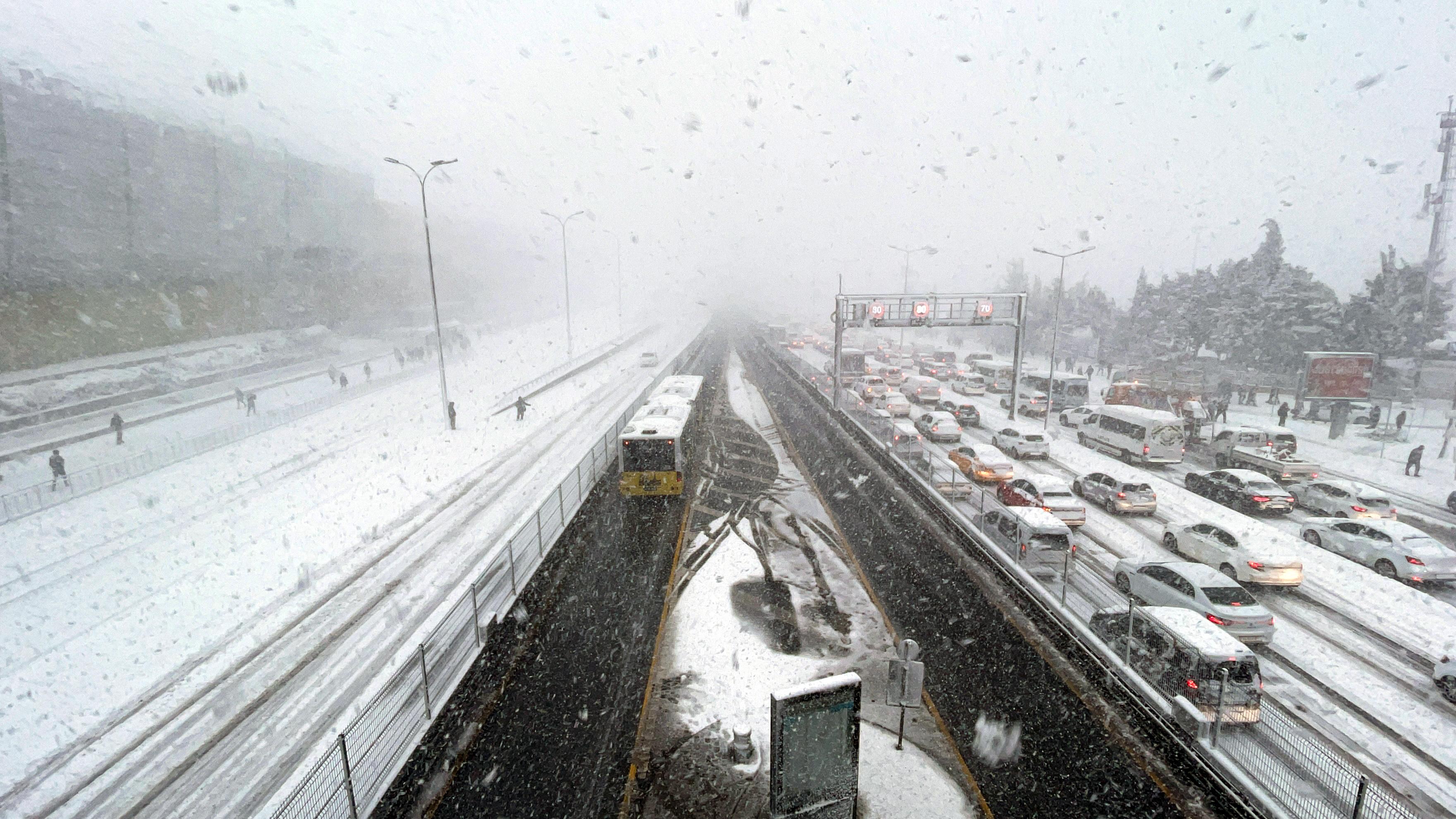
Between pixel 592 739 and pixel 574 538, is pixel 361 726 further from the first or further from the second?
pixel 574 538

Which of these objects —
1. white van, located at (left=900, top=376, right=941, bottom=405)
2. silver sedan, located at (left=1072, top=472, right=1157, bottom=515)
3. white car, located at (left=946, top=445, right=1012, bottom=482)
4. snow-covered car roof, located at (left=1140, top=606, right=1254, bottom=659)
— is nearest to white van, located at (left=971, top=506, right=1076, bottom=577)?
snow-covered car roof, located at (left=1140, top=606, right=1254, bottom=659)

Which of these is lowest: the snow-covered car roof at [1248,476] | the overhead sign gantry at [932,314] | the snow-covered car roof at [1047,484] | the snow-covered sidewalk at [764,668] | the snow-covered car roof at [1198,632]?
the snow-covered sidewalk at [764,668]

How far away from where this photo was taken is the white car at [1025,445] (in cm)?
2633

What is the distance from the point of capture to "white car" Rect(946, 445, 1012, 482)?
22594 mm

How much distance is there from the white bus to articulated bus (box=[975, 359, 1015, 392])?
17507 millimetres

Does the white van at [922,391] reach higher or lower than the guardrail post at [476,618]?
lower

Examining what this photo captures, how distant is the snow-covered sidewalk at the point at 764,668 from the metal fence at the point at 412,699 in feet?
10.3

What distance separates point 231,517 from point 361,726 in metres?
15.0

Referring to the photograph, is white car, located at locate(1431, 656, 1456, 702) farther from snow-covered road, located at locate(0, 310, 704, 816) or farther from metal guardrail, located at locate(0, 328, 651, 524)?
metal guardrail, located at locate(0, 328, 651, 524)

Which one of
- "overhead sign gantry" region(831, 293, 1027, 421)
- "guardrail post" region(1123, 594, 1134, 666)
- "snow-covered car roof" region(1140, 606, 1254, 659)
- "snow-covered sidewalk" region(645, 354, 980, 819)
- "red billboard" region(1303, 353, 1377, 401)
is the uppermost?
"overhead sign gantry" region(831, 293, 1027, 421)

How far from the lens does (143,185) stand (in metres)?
55.5

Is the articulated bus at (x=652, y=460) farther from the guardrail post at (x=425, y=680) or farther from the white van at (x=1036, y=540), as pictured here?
the guardrail post at (x=425, y=680)

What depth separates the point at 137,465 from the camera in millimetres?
23984

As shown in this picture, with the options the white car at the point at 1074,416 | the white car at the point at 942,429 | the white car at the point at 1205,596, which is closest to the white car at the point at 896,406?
the white car at the point at 942,429
